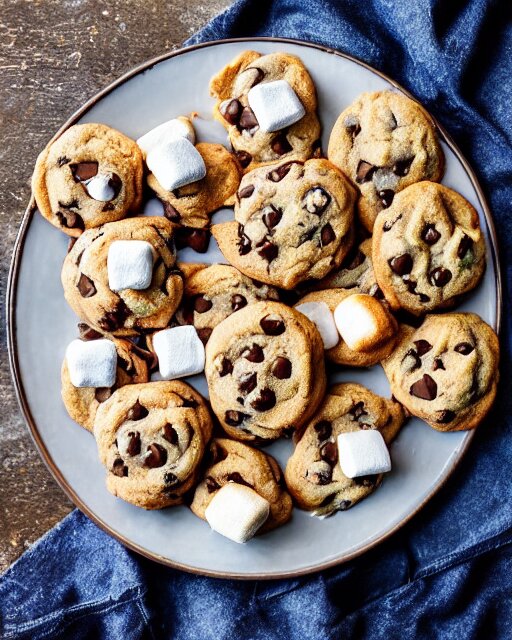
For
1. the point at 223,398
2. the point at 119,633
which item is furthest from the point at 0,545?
the point at 223,398

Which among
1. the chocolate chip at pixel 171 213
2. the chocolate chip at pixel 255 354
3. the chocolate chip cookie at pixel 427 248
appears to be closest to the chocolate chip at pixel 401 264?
the chocolate chip cookie at pixel 427 248

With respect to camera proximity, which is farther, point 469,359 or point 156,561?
point 156,561

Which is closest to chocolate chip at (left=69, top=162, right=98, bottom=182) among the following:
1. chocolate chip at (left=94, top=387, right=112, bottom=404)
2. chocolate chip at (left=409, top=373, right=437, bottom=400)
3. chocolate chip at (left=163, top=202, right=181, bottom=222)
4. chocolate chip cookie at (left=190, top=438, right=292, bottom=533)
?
chocolate chip at (left=163, top=202, right=181, bottom=222)

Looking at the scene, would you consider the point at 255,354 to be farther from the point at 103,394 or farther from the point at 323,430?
the point at 103,394

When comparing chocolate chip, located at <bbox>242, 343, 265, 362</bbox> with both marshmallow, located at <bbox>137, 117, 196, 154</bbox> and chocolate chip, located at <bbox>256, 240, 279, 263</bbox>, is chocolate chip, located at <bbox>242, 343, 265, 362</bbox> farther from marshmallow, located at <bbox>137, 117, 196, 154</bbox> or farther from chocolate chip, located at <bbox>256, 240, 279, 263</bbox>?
marshmallow, located at <bbox>137, 117, 196, 154</bbox>

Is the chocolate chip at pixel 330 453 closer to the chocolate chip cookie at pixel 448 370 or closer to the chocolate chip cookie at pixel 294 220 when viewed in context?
the chocolate chip cookie at pixel 448 370

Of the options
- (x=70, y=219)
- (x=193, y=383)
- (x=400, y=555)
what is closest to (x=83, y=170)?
(x=70, y=219)

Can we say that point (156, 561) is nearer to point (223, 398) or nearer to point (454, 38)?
point (223, 398)
